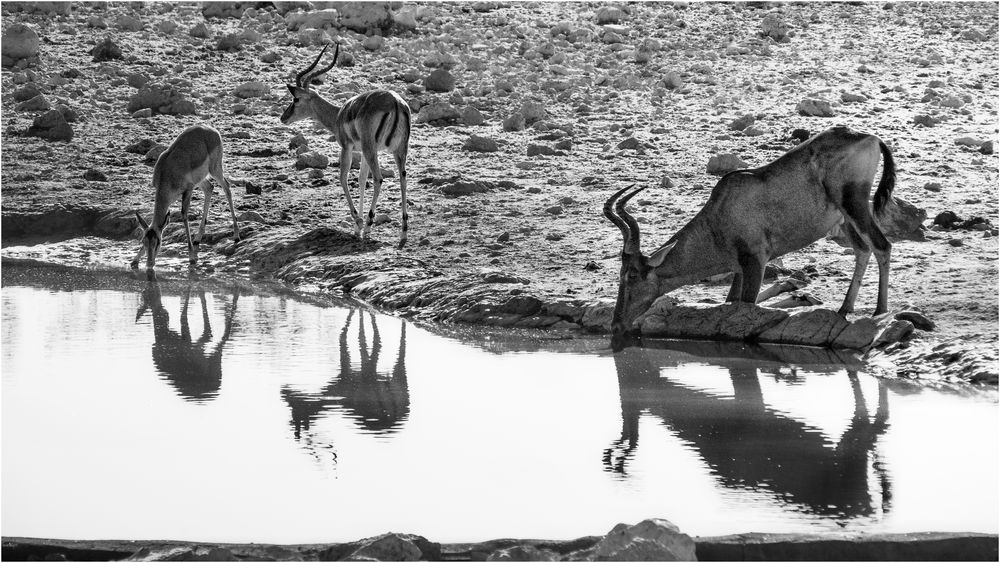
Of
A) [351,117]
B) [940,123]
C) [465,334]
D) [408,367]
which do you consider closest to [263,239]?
[351,117]

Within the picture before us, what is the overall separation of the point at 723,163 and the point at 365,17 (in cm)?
804

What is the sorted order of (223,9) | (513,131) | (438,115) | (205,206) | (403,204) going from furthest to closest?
(223,9), (438,115), (513,131), (205,206), (403,204)

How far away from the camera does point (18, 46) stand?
60.4ft

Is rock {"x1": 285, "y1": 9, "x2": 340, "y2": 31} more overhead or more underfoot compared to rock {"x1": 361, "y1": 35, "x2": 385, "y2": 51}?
more overhead

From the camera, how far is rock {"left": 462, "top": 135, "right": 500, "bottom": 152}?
15.3 meters

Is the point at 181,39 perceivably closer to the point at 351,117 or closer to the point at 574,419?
the point at 351,117

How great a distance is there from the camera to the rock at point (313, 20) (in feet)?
65.5

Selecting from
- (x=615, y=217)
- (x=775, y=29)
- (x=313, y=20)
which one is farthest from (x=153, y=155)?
(x=775, y=29)

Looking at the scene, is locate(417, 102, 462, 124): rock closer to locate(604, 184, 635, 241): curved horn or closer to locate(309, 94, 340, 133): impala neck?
locate(309, 94, 340, 133): impala neck

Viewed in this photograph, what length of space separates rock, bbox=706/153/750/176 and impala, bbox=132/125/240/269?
16.0 ft

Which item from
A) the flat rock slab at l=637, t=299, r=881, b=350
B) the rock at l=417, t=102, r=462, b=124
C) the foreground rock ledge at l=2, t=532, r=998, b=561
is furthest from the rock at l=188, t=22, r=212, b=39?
the foreground rock ledge at l=2, t=532, r=998, b=561

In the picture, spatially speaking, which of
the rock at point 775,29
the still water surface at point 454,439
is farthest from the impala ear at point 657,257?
the rock at point 775,29

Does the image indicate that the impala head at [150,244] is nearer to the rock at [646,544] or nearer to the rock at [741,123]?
the rock at [741,123]

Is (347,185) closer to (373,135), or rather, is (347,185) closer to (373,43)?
(373,135)
